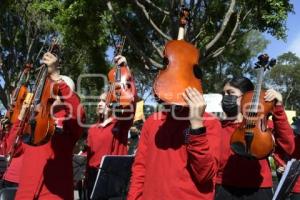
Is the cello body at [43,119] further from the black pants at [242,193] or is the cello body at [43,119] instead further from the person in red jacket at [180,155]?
the black pants at [242,193]

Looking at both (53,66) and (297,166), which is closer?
(53,66)

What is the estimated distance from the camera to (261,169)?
4.77 meters

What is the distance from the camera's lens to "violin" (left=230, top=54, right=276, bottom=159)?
4344 mm

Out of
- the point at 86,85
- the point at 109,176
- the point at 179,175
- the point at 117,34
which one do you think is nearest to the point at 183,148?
the point at 179,175

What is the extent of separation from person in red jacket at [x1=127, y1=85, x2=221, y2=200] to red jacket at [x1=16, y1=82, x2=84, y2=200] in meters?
0.92

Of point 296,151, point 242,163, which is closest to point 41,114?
point 242,163

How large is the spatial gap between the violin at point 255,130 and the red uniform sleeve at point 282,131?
15cm

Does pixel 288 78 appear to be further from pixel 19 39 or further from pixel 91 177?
pixel 91 177

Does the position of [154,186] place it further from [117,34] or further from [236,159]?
[117,34]

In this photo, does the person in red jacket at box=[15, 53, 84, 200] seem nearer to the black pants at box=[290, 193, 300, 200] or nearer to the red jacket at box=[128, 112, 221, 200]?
the red jacket at box=[128, 112, 221, 200]

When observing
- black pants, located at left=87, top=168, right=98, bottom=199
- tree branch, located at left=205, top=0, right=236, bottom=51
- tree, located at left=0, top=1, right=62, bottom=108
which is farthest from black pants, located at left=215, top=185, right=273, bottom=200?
tree, located at left=0, top=1, right=62, bottom=108

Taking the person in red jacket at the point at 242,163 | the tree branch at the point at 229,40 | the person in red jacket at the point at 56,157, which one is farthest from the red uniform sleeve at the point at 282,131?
the tree branch at the point at 229,40

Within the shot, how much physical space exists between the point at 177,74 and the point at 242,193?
1892mm

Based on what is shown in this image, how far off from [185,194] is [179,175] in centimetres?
12
